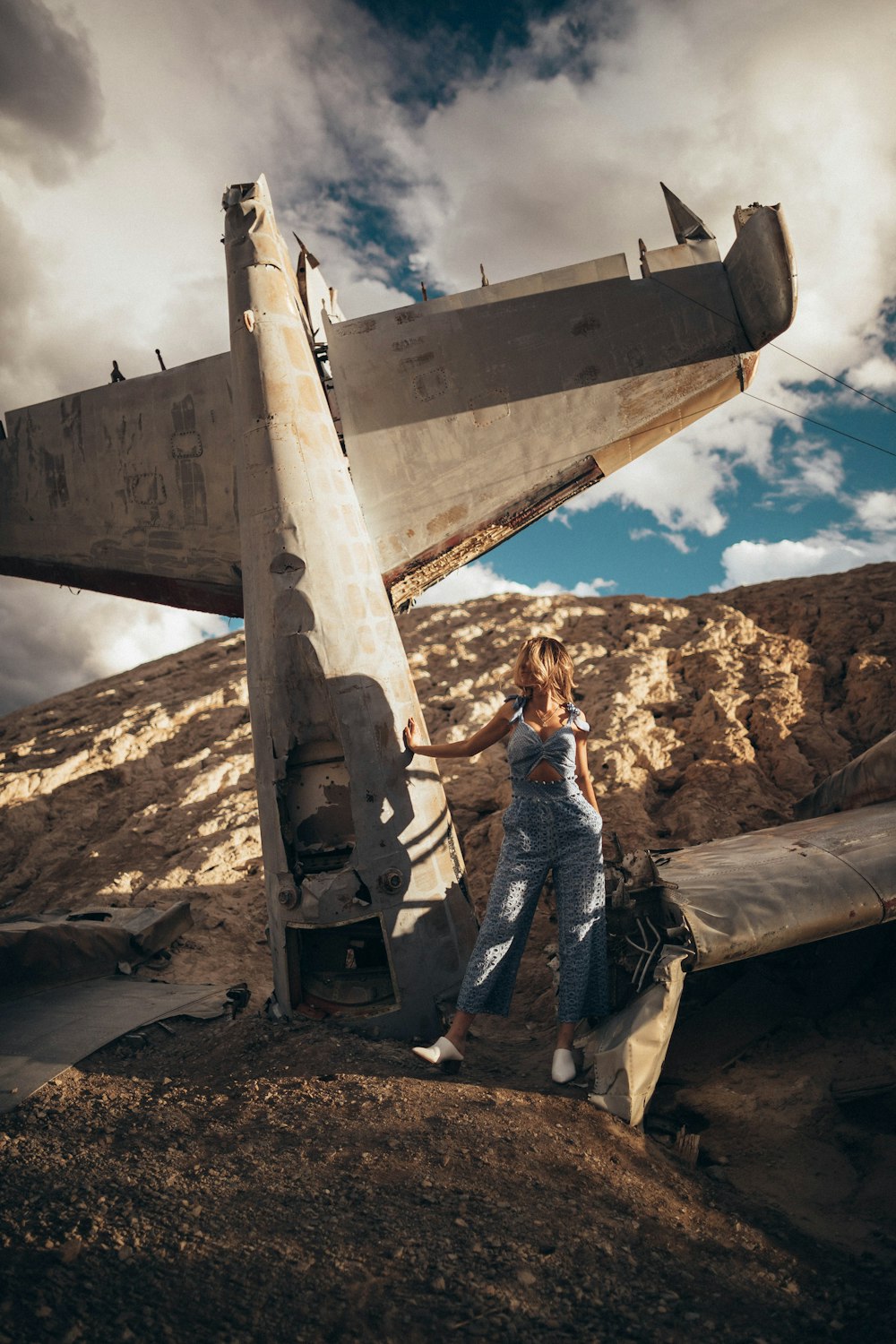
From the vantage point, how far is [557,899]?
13.5ft

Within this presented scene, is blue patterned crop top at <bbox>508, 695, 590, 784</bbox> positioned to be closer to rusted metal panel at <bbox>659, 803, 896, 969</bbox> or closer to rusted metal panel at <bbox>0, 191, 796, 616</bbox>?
rusted metal panel at <bbox>659, 803, 896, 969</bbox>

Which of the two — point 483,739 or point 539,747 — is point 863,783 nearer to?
point 539,747

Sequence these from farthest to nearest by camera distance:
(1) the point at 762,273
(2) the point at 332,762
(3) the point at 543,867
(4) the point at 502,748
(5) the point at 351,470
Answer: (4) the point at 502,748 < (5) the point at 351,470 < (1) the point at 762,273 < (2) the point at 332,762 < (3) the point at 543,867

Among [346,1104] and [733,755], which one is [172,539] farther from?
[733,755]

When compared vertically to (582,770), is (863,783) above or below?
below

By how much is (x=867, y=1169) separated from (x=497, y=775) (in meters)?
6.11

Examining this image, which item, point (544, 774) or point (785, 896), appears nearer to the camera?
point (785, 896)

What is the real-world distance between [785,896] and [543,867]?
1.28 meters

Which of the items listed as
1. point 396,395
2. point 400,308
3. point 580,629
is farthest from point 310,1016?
point 580,629

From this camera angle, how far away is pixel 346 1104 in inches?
142

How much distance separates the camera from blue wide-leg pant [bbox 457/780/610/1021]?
3994 mm

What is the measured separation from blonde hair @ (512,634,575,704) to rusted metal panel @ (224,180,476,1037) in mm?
1376

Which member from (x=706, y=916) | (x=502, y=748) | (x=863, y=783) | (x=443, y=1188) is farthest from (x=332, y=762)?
(x=502, y=748)

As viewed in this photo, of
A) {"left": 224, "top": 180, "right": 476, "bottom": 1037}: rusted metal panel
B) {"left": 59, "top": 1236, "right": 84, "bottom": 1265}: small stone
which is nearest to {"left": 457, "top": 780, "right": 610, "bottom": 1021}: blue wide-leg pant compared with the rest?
{"left": 224, "top": 180, "right": 476, "bottom": 1037}: rusted metal panel
